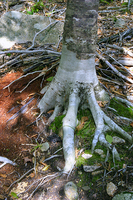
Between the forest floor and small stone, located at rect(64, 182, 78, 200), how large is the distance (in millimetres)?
50

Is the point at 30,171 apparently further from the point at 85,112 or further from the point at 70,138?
the point at 85,112

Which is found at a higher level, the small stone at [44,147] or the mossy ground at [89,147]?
the mossy ground at [89,147]

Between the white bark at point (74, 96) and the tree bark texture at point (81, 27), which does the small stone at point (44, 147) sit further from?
the tree bark texture at point (81, 27)

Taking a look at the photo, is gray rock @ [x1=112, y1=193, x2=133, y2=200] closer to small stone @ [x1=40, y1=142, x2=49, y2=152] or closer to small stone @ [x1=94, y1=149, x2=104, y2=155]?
small stone @ [x1=94, y1=149, x2=104, y2=155]

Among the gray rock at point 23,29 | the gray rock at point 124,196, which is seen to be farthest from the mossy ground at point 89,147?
the gray rock at point 23,29

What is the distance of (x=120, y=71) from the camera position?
11.0 ft

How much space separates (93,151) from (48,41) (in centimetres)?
428

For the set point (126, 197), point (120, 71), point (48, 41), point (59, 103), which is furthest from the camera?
point (48, 41)

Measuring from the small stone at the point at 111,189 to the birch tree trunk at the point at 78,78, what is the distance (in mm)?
356

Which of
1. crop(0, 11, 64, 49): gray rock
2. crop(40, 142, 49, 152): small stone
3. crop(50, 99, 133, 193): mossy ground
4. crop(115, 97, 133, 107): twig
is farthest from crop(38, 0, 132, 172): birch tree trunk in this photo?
crop(0, 11, 64, 49): gray rock

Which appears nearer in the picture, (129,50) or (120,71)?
(120,71)

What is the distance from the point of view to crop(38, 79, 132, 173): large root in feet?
6.91

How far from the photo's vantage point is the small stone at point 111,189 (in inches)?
65.0

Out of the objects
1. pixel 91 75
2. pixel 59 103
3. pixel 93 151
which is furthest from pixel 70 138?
pixel 91 75
